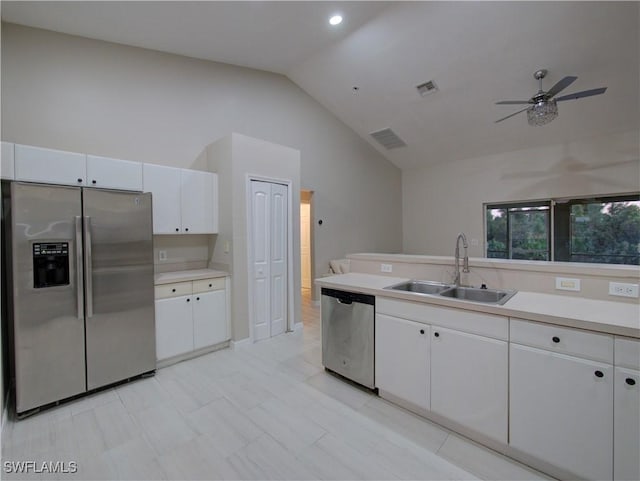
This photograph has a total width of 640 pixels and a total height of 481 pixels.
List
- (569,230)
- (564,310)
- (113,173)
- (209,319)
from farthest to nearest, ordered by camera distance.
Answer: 1. (569,230)
2. (209,319)
3. (113,173)
4. (564,310)

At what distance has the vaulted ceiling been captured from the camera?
2.93m

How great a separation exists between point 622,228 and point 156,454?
23.3 ft

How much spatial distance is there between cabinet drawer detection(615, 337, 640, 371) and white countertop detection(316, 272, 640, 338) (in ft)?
0.14

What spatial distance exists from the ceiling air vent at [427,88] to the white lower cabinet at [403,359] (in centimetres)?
392

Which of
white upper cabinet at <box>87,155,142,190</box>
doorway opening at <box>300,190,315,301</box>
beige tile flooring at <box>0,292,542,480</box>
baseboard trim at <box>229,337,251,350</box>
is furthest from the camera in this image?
doorway opening at <box>300,190,315,301</box>

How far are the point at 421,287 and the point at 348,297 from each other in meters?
0.65

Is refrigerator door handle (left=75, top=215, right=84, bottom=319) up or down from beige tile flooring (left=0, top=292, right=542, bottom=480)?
up

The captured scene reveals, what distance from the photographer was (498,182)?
20.2ft

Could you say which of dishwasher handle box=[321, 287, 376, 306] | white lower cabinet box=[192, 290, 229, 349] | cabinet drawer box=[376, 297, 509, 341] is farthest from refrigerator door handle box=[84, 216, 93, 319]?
cabinet drawer box=[376, 297, 509, 341]

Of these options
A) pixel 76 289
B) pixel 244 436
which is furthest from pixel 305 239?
pixel 244 436

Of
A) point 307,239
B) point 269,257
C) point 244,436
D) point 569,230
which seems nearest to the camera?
point 244,436

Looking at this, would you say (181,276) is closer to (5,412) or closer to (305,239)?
(5,412)

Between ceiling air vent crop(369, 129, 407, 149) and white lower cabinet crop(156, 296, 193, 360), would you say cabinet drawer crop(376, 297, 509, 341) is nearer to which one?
white lower cabinet crop(156, 296, 193, 360)

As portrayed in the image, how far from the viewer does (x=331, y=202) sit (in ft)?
18.9
